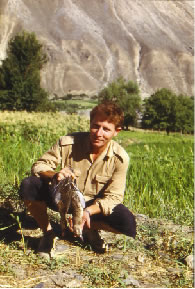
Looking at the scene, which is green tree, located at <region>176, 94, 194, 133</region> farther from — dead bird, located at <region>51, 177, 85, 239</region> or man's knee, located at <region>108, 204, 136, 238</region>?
dead bird, located at <region>51, 177, 85, 239</region>

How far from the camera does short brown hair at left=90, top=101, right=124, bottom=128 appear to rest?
104 inches

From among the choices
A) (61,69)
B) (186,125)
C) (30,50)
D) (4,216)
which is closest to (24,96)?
(30,50)

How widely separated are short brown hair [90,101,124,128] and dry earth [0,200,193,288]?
1.04 metres

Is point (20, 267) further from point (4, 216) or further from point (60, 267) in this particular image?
point (4, 216)

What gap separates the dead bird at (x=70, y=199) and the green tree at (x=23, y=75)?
30.2 m

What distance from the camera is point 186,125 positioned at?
6334 centimetres

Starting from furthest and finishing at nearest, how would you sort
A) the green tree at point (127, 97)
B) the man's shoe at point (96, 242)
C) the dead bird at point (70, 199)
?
1. the green tree at point (127, 97)
2. the man's shoe at point (96, 242)
3. the dead bird at point (70, 199)

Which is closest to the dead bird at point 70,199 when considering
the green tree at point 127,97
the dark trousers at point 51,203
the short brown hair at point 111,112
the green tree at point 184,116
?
the dark trousers at point 51,203

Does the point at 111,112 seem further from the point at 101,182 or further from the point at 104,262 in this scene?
the point at 104,262

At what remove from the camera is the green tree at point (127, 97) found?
2623 inches

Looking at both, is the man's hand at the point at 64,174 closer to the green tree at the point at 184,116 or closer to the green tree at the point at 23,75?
the green tree at the point at 23,75

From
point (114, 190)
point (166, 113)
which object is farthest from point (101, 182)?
point (166, 113)

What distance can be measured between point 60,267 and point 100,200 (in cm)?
59

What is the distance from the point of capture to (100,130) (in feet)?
8.63
